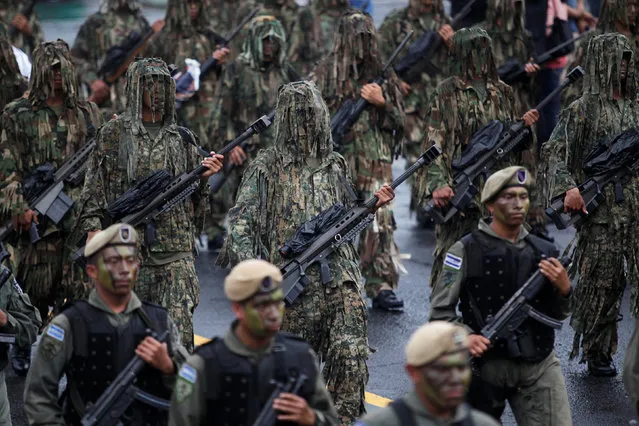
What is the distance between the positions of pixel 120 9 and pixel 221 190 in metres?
3.63

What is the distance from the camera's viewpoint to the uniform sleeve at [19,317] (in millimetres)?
8633

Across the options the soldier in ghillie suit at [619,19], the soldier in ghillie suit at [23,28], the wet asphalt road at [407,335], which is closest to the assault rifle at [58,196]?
the wet asphalt road at [407,335]

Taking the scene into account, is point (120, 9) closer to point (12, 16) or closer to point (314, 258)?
point (12, 16)

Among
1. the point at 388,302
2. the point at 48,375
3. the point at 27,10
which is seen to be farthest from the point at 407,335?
the point at 27,10

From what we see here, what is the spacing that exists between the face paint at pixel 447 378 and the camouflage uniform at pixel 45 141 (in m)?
6.07

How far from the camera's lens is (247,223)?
31.9ft

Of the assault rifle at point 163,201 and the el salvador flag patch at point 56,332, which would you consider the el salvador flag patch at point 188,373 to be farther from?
the assault rifle at point 163,201

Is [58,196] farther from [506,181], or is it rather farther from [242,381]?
[242,381]

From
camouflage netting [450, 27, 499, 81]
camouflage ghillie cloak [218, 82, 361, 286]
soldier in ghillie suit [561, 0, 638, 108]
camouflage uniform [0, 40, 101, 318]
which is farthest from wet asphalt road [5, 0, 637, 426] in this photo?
soldier in ghillie suit [561, 0, 638, 108]

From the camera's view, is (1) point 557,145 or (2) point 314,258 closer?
(2) point 314,258

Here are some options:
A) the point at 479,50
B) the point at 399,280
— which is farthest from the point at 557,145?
the point at 399,280

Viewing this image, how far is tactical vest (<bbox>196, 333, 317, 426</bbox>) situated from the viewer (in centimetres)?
698

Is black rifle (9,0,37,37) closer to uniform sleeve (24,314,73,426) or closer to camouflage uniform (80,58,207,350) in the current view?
camouflage uniform (80,58,207,350)

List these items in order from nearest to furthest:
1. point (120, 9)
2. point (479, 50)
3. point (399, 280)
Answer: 1. point (479, 50)
2. point (399, 280)
3. point (120, 9)
